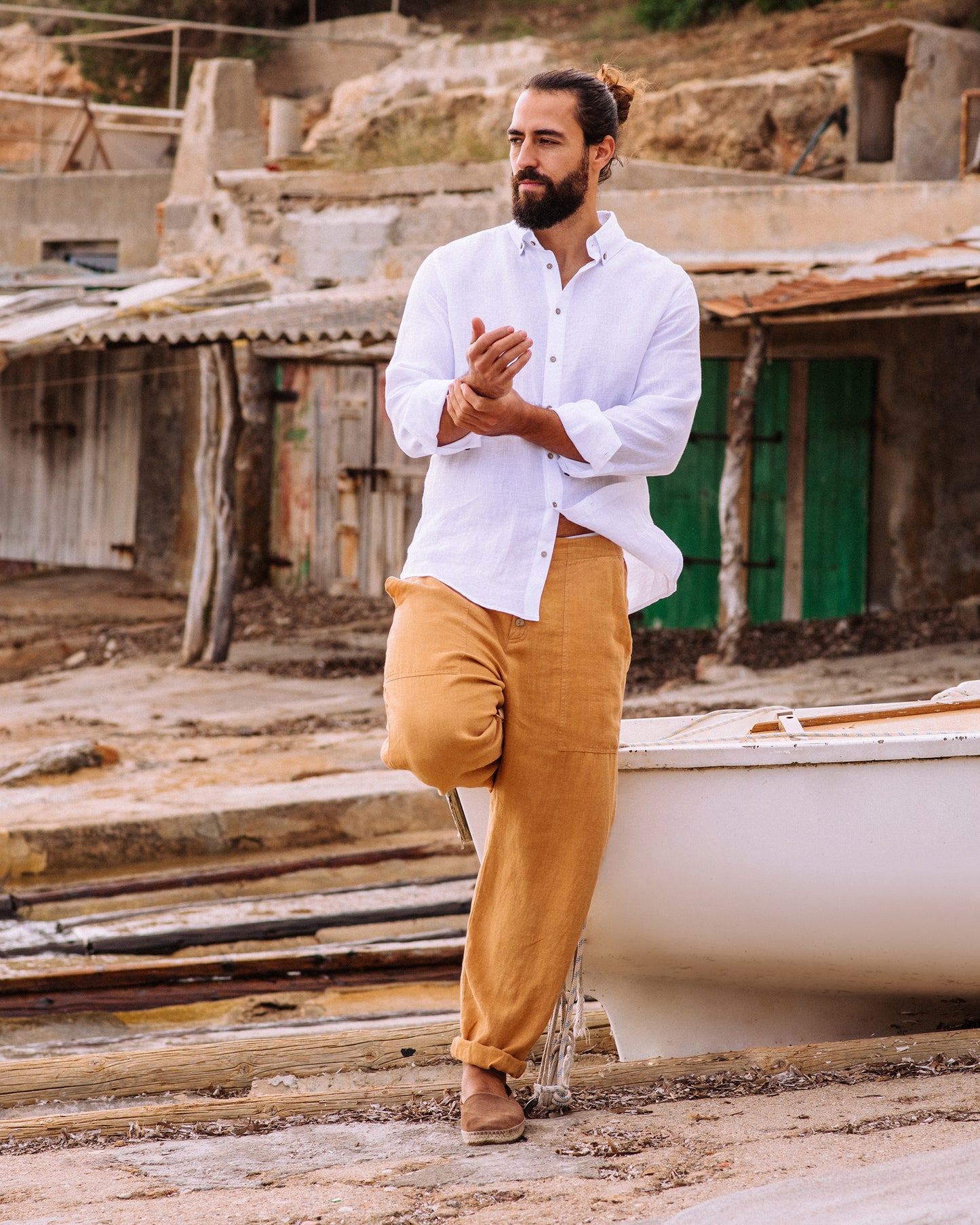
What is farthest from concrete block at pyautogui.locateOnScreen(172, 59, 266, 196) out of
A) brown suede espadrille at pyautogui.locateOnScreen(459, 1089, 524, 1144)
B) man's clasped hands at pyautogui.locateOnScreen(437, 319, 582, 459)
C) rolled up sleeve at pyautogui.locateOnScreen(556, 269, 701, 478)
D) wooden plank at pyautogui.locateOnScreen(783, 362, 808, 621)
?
brown suede espadrille at pyautogui.locateOnScreen(459, 1089, 524, 1144)

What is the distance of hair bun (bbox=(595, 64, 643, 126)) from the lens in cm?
304

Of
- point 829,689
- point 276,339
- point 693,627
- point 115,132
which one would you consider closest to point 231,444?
point 276,339

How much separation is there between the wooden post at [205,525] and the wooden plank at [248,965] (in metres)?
5.39

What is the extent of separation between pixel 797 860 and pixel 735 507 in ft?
21.4

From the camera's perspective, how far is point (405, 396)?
2.91 metres

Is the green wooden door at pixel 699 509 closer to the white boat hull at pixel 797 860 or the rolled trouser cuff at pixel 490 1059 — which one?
the white boat hull at pixel 797 860

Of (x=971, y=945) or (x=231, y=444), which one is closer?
(x=971, y=945)

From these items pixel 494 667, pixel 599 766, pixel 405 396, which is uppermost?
pixel 405 396

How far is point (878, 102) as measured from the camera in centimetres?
1309

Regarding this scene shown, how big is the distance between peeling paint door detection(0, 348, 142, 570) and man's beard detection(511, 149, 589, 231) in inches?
459

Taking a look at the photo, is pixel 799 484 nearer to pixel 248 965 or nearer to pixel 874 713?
pixel 248 965

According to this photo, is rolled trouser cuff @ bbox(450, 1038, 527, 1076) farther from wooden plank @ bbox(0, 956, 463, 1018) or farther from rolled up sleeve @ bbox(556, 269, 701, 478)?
→ wooden plank @ bbox(0, 956, 463, 1018)

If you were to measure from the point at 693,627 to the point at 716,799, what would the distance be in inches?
326

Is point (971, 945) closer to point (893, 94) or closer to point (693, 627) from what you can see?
point (693, 627)
